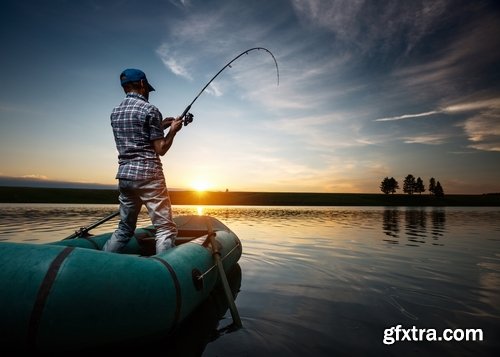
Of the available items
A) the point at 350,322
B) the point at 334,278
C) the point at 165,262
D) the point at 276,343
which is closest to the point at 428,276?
the point at 334,278

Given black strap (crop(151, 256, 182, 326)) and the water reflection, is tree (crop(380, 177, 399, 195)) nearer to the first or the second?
the water reflection

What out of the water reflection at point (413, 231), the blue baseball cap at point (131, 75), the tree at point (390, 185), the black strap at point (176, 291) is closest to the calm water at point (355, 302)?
the black strap at point (176, 291)

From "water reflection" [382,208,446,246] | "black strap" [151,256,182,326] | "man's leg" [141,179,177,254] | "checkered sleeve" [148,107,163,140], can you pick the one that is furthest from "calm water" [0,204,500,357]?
"water reflection" [382,208,446,246]

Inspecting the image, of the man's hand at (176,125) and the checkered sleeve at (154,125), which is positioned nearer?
the checkered sleeve at (154,125)

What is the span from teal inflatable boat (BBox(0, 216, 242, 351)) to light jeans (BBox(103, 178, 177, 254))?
0.87 meters

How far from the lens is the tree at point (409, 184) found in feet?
504

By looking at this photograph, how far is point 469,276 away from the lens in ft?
23.1

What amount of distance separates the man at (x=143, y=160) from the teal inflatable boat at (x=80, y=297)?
2.97 ft

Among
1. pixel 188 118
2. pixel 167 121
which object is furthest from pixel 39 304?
pixel 188 118

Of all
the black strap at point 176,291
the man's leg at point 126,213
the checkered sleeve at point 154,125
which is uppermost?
the checkered sleeve at point 154,125

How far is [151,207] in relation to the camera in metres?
4.20

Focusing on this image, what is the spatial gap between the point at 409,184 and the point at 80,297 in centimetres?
17280

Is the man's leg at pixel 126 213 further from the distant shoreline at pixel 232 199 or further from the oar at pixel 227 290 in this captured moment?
the distant shoreline at pixel 232 199

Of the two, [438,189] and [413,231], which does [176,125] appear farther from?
[438,189]
